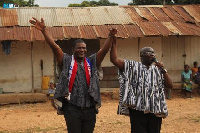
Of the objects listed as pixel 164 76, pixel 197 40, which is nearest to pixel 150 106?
pixel 164 76

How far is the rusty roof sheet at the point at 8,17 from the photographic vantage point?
11227 mm

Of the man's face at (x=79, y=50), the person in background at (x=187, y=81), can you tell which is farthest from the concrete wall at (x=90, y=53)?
the man's face at (x=79, y=50)

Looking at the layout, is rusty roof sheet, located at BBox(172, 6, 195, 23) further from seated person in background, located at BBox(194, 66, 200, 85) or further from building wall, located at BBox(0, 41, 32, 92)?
building wall, located at BBox(0, 41, 32, 92)

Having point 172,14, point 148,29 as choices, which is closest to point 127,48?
point 148,29

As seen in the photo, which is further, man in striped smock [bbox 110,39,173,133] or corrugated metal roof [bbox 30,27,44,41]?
corrugated metal roof [bbox 30,27,44,41]

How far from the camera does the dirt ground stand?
712 cm

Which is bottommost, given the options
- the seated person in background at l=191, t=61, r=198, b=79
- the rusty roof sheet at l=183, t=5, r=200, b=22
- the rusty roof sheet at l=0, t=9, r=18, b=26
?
the seated person in background at l=191, t=61, r=198, b=79

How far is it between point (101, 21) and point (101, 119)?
4.66 metres

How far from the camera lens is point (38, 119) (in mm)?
8703

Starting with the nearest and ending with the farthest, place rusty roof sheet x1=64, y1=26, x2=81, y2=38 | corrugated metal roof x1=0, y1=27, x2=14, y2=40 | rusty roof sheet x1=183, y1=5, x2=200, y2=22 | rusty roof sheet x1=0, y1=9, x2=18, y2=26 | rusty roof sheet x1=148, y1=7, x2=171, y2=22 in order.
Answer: corrugated metal roof x1=0, y1=27, x2=14, y2=40
rusty roof sheet x1=64, y1=26, x2=81, y2=38
rusty roof sheet x1=0, y1=9, x2=18, y2=26
rusty roof sheet x1=148, y1=7, x2=171, y2=22
rusty roof sheet x1=183, y1=5, x2=200, y2=22

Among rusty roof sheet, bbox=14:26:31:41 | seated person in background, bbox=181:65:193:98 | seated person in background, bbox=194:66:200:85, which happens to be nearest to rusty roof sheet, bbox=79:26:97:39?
rusty roof sheet, bbox=14:26:31:41

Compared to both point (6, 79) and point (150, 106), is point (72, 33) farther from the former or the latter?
point (150, 106)

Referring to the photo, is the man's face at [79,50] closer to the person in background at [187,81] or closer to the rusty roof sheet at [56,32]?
the rusty roof sheet at [56,32]

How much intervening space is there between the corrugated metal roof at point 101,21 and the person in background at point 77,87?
6849 mm
